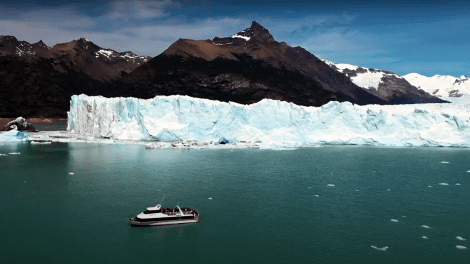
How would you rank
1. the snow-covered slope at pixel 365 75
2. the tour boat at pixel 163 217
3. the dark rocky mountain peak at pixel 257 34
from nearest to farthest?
the tour boat at pixel 163 217
the dark rocky mountain peak at pixel 257 34
the snow-covered slope at pixel 365 75

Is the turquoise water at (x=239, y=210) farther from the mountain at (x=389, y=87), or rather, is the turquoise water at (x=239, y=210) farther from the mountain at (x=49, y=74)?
the mountain at (x=389, y=87)

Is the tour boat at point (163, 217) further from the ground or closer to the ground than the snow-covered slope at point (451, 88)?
closer to the ground

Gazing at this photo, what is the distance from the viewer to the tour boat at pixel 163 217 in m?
14.5


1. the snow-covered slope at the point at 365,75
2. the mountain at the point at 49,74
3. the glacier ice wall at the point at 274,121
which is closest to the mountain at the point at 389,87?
the snow-covered slope at the point at 365,75

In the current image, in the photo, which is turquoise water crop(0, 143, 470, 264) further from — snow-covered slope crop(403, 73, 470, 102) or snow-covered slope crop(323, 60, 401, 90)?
snow-covered slope crop(403, 73, 470, 102)

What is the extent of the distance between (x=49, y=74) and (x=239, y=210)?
121296 mm

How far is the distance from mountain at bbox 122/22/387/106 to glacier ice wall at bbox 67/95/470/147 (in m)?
45.8

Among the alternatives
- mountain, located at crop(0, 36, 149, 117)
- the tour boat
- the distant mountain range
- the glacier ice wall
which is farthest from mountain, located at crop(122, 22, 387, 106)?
the tour boat

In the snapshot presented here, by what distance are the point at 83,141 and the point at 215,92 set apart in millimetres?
52626

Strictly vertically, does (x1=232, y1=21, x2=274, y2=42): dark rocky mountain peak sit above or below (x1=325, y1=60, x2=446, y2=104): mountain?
above

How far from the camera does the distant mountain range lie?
96.3m

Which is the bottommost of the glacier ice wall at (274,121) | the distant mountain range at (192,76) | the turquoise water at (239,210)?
the turquoise water at (239,210)

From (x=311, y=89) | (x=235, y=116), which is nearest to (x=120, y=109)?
(x=235, y=116)

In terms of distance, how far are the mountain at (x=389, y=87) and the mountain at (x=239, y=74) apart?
35.5 metres
